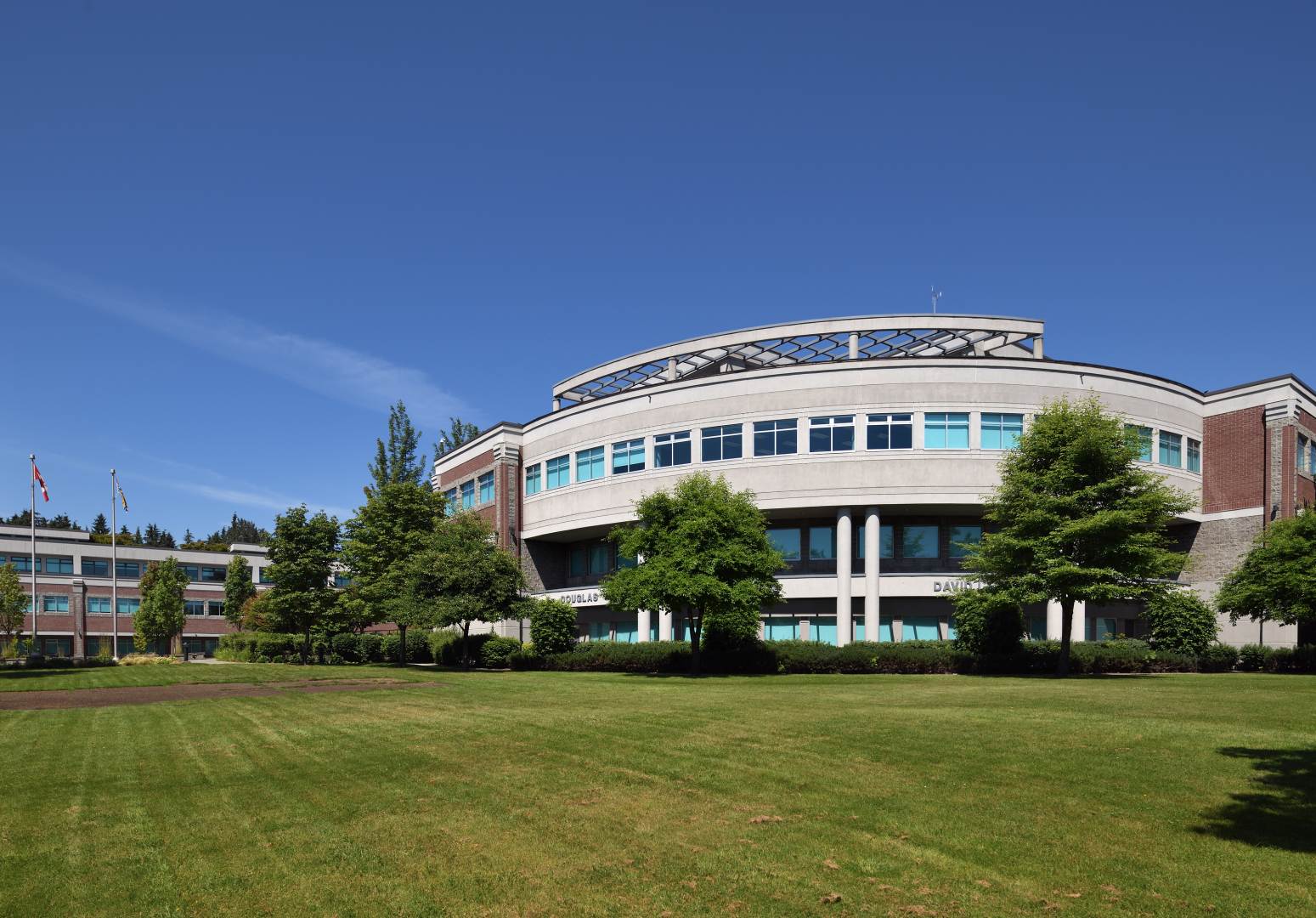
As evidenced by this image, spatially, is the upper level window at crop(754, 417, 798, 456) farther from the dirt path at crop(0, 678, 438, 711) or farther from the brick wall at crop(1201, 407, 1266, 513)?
the brick wall at crop(1201, 407, 1266, 513)

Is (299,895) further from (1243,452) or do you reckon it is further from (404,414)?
(404,414)

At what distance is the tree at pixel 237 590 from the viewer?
10288 cm

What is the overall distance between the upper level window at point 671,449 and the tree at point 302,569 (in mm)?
24167

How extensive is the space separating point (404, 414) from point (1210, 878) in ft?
319

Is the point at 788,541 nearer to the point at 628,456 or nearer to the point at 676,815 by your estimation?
the point at 628,456

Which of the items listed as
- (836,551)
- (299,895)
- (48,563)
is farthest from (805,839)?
(48,563)

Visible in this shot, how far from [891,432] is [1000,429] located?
5.50 metres

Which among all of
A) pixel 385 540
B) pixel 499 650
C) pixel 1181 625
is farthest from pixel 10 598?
pixel 1181 625

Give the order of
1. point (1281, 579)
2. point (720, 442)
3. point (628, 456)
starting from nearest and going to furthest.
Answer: point (1281, 579) → point (720, 442) → point (628, 456)

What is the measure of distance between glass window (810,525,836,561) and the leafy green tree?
14.0 m

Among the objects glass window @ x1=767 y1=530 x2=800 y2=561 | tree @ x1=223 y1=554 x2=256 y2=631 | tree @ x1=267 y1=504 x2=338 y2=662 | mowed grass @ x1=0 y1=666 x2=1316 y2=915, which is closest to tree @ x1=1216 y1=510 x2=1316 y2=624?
glass window @ x1=767 y1=530 x2=800 y2=561

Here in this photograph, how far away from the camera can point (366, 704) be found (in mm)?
24469

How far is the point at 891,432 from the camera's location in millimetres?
48156

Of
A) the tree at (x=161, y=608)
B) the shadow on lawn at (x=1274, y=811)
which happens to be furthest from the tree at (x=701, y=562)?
the tree at (x=161, y=608)
